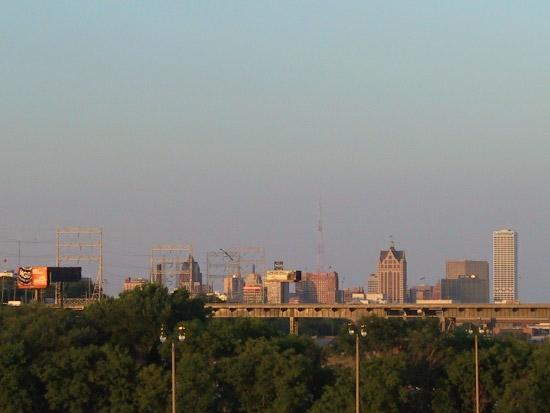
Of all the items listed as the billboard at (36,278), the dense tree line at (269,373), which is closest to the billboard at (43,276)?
the billboard at (36,278)

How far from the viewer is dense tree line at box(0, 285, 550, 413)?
65.1 metres

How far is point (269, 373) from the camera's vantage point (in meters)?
66.7

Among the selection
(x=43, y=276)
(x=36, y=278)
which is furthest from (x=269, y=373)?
(x=36, y=278)

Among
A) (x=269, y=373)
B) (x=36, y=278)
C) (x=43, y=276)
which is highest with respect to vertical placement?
(x=43, y=276)

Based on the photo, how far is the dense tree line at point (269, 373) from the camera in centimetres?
6512

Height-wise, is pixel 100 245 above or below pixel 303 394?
above

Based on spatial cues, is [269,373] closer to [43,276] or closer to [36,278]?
[43,276]

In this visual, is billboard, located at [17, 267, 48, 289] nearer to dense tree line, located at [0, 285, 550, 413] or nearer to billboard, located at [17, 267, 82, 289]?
billboard, located at [17, 267, 82, 289]

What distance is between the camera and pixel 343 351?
7494 centimetres

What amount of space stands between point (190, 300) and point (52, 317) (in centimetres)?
1605

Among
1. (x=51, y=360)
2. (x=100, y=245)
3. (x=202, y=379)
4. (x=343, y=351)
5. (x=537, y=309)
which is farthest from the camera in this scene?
(x=100, y=245)

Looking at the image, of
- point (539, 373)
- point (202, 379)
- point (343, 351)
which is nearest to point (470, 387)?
point (539, 373)

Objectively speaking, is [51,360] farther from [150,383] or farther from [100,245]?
[100,245]

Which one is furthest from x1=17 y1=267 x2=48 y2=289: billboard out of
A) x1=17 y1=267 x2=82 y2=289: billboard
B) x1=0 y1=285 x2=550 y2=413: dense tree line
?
x1=0 y1=285 x2=550 y2=413: dense tree line
